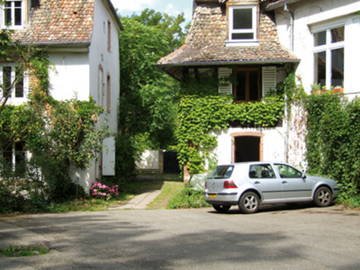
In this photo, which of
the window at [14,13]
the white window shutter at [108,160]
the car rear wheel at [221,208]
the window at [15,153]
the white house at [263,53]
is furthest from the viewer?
the white window shutter at [108,160]

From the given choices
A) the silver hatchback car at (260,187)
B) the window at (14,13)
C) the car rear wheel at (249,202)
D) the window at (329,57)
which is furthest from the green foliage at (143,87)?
the car rear wheel at (249,202)

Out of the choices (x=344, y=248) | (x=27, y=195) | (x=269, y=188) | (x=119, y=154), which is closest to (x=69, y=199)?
(x=27, y=195)

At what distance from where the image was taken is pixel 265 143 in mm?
21047

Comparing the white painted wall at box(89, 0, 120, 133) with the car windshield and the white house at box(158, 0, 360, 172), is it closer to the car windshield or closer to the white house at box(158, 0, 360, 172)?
the white house at box(158, 0, 360, 172)

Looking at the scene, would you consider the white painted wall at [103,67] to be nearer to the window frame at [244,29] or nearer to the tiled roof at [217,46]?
the tiled roof at [217,46]

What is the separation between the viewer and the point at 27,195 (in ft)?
59.2

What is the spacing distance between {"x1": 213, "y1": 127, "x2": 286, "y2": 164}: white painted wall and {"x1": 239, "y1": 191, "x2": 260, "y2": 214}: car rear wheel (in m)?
5.65

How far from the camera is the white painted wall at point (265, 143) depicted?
21.0m

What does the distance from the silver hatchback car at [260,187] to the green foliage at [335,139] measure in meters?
1.13

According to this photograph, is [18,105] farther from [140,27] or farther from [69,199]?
[140,27]

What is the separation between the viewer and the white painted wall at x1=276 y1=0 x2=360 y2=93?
17625 mm

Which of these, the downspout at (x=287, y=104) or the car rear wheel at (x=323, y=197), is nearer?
the car rear wheel at (x=323, y=197)

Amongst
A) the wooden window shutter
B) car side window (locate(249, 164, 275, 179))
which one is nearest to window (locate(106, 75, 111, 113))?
the wooden window shutter

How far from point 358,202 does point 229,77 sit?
7.64 meters
